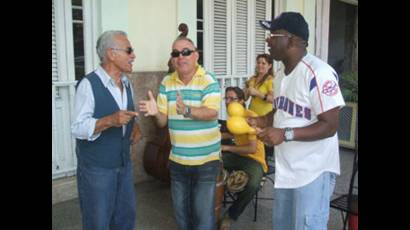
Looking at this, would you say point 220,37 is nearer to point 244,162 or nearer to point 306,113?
point 244,162

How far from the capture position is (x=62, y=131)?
13.9ft

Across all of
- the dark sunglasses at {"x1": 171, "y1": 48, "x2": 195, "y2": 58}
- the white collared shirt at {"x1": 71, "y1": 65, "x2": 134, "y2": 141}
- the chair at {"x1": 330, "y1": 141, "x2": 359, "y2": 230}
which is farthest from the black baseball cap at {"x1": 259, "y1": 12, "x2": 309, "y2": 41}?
the chair at {"x1": 330, "y1": 141, "x2": 359, "y2": 230}

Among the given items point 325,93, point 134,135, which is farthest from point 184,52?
point 325,93

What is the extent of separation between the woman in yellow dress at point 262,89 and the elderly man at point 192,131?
1.59 m

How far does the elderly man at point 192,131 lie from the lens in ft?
8.91

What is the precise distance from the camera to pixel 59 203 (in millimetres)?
4195

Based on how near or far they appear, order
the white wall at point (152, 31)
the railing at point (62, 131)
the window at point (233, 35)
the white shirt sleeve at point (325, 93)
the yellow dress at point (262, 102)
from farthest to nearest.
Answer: the window at point (233, 35) → the white wall at point (152, 31) → the yellow dress at point (262, 102) → the railing at point (62, 131) → the white shirt sleeve at point (325, 93)

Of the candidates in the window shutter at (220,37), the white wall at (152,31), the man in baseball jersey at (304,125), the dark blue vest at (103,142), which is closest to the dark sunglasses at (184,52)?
the dark blue vest at (103,142)

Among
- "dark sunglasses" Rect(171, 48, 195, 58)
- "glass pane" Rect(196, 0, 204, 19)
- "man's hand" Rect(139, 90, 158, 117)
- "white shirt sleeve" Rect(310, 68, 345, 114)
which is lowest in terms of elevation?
"man's hand" Rect(139, 90, 158, 117)

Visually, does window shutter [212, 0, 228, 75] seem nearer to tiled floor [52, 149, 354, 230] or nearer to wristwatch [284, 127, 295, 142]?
tiled floor [52, 149, 354, 230]

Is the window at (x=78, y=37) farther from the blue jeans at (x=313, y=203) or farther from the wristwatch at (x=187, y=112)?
the blue jeans at (x=313, y=203)

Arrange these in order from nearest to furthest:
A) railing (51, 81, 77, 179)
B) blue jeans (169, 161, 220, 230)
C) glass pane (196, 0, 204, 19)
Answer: blue jeans (169, 161, 220, 230) → railing (51, 81, 77, 179) → glass pane (196, 0, 204, 19)

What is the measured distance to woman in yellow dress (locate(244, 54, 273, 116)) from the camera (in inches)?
172
